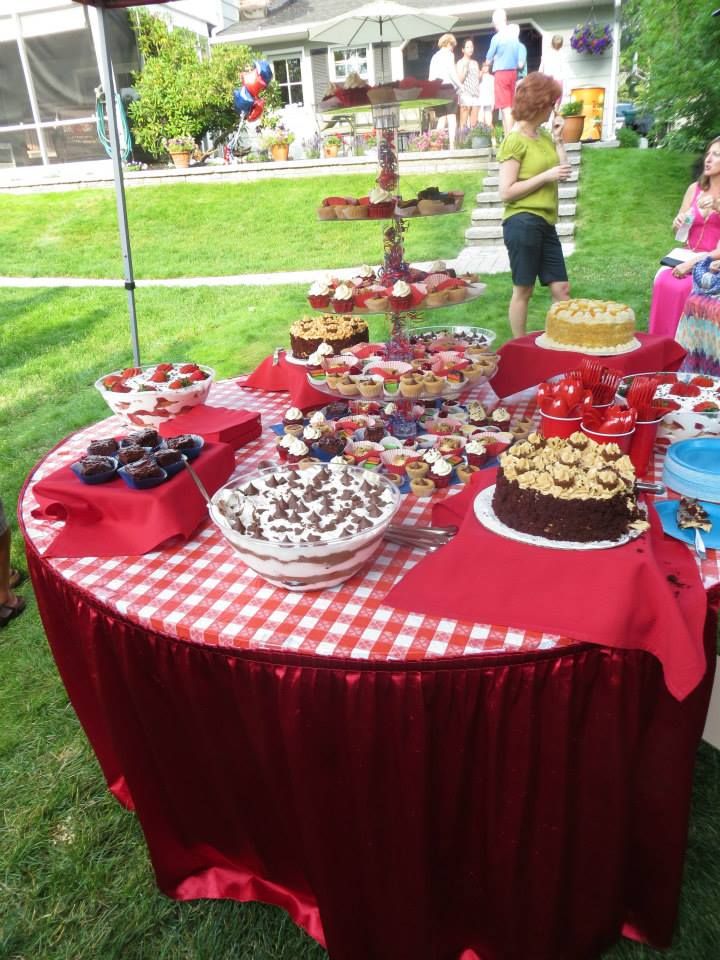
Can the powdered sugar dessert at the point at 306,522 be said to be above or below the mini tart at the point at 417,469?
above

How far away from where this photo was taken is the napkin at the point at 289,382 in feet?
8.31

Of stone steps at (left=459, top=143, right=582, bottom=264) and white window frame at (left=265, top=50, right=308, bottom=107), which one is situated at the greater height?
white window frame at (left=265, top=50, right=308, bottom=107)

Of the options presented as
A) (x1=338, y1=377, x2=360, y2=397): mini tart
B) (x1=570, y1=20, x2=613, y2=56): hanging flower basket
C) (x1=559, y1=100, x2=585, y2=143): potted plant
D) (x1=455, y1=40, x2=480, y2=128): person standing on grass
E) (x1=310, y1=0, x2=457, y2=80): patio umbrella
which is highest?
(x1=570, y1=20, x2=613, y2=56): hanging flower basket

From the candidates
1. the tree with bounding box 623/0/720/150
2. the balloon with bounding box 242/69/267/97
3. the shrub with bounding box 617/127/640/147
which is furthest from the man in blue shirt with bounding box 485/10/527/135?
the balloon with bounding box 242/69/267/97

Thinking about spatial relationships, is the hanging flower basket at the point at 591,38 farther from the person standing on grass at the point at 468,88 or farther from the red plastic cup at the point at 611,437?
the red plastic cup at the point at 611,437

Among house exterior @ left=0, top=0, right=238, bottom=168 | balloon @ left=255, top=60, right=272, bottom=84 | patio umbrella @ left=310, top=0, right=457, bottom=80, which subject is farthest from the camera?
balloon @ left=255, top=60, right=272, bottom=84

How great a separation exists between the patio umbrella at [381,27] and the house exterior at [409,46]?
42.3 feet

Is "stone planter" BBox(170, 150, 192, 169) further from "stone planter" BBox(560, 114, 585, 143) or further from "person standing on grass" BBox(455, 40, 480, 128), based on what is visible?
"stone planter" BBox(560, 114, 585, 143)

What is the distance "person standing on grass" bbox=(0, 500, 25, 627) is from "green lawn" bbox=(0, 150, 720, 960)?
0.21 feet

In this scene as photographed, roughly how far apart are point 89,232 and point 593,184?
8.10 meters

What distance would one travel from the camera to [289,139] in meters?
14.0

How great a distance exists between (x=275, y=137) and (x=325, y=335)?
13.1 metres

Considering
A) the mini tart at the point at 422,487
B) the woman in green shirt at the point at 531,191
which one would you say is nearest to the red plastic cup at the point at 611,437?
the mini tart at the point at 422,487

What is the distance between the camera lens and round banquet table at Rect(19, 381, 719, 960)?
130cm
